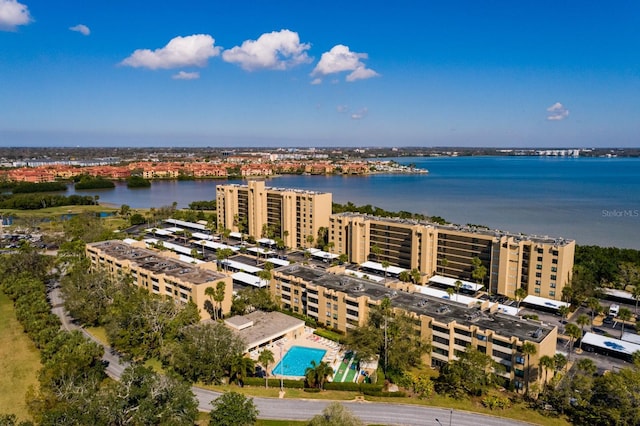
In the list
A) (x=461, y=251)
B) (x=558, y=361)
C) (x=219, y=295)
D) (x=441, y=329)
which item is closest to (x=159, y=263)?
(x=219, y=295)

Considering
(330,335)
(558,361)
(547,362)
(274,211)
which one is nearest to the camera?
(547,362)

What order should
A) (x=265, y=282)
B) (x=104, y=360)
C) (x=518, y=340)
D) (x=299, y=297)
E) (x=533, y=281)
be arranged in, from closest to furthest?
(x=518, y=340)
(x=104, y=360)
(x=299, y=297)
(x=533, y=281)
(x=265, y=282)

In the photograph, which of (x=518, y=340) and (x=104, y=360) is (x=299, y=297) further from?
(x=518, y=340)

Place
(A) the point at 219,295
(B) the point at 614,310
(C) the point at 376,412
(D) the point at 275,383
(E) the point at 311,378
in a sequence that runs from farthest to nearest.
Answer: (B) the point at 614,310, (A) the point at 219,295, (D) the point at 275,383, (E) the point at 311,378, (C) the point at 376,412

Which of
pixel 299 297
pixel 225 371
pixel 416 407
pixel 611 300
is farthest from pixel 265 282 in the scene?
pixel 611 300

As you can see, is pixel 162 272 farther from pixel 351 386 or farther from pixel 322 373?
pixel 351 386

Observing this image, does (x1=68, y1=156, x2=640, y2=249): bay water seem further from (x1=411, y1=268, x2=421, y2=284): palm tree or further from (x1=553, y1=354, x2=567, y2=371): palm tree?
(x1=553, y1=354, x2=567, y2=371): palm tree
